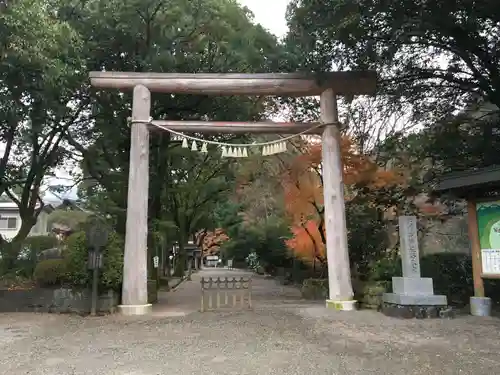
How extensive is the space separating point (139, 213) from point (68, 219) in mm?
23236

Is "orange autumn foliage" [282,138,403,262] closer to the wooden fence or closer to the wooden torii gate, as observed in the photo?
the wooden torii gate

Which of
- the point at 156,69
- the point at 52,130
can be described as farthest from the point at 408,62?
the point at 52,130

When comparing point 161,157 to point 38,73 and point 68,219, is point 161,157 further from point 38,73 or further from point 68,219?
point 68,219

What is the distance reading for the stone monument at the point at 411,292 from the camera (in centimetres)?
909

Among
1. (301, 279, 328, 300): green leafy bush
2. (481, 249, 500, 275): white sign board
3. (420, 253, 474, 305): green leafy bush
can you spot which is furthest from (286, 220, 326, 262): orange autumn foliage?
(481, 249, 500, 275): white sign board

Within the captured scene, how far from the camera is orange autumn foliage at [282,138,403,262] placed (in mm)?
13898

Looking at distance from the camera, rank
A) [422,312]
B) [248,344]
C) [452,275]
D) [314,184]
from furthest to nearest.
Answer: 1. [314,184]
2. [452,275]
3. [422,312]
4. [248,344]

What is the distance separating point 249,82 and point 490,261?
7120 millimetres

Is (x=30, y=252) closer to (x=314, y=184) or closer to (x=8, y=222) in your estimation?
(x=314, y=184)

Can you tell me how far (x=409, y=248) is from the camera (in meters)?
9.74

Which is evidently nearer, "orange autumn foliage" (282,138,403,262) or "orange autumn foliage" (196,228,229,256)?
"orange autumn foliage" (282,138,403,262)

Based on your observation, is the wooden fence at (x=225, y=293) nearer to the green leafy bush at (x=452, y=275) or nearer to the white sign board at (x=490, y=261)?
the green leafy bush at (x=452, y=275)

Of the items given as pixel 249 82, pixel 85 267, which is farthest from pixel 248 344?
pixel 249 82

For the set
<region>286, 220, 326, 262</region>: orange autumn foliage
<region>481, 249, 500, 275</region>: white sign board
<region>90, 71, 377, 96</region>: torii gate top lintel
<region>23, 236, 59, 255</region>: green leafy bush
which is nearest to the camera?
<region>481, 249, 500, 275</region>: white sign board
